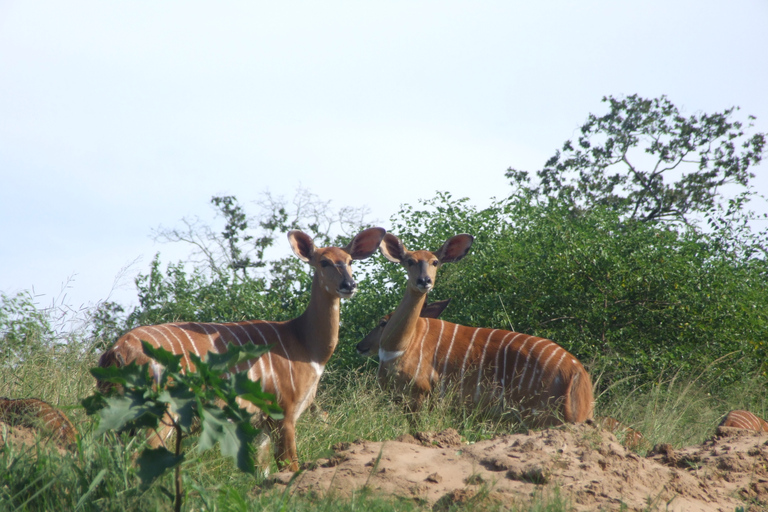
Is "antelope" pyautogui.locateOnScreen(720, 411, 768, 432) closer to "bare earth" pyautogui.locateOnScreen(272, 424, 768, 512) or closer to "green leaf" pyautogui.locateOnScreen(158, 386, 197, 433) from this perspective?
"bare earth" pyautogui.locateOnScreen(272, 424, 768, 512)

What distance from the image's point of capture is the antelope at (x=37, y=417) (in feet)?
12.9

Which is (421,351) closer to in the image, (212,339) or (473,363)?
(473,363)

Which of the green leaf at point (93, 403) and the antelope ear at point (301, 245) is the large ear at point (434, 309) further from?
the green leaf at point (93, 403)

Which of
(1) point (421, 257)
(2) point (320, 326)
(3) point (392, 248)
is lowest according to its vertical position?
(2) point (320, 326)

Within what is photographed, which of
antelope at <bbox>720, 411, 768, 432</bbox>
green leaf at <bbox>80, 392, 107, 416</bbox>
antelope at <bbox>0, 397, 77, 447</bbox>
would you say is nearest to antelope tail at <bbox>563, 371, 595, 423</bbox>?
antelope at <bbox>720, 411, 768, 432</bbox>

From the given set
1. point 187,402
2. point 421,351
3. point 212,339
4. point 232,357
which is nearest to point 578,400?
point 421,351

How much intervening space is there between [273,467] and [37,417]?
1414 millimetres

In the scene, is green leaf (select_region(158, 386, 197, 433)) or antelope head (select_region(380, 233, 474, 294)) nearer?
green leaf (select_region(158, 386, 197, 433))

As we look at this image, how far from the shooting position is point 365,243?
6.33m

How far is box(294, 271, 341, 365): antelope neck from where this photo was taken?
524 centimetres

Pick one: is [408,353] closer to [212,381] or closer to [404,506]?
[404,506]

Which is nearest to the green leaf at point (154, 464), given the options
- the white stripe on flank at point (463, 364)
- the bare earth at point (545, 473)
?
the bare earth at point (545, 473)

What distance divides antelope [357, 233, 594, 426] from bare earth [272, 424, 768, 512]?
1484mm

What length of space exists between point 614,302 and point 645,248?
26.6 inches
